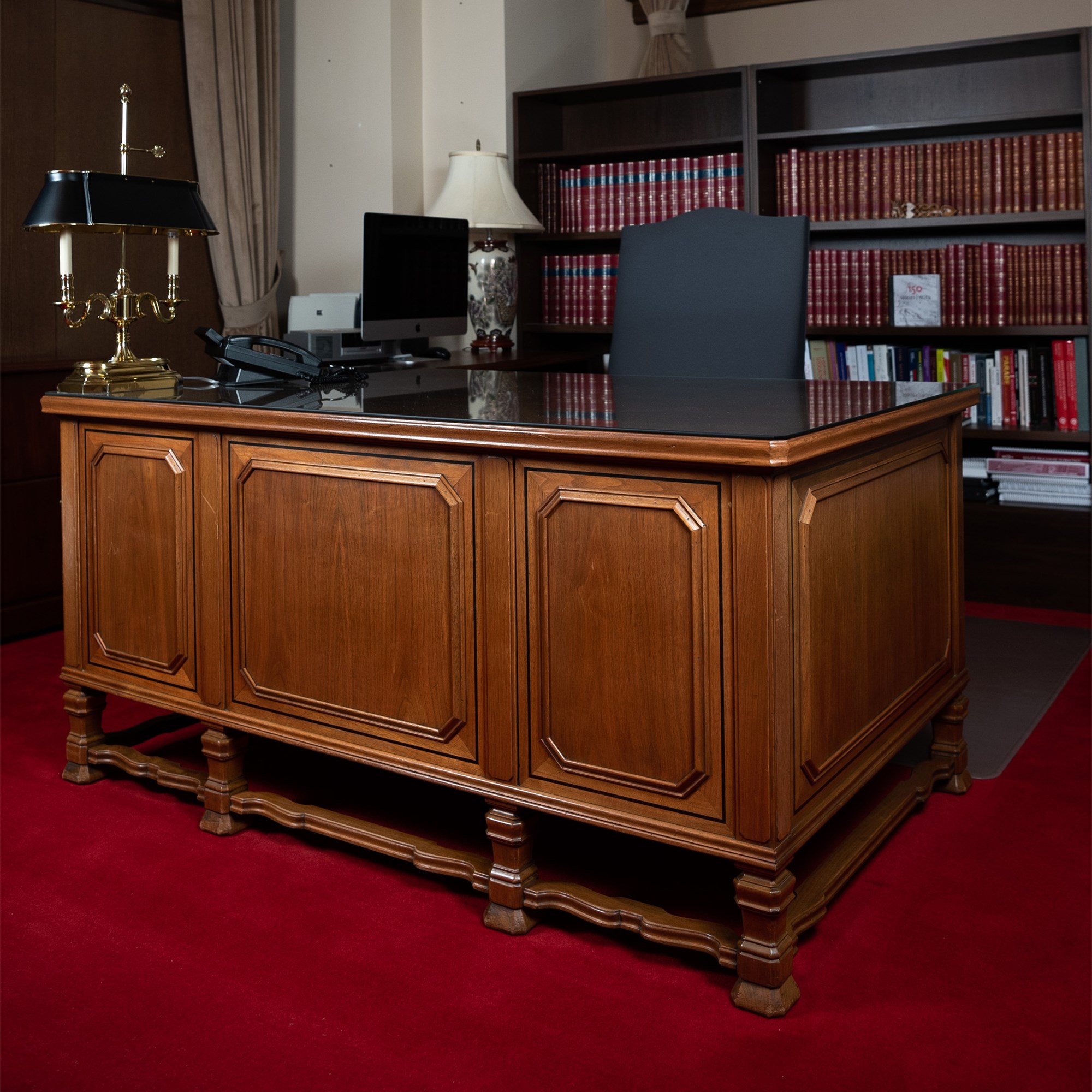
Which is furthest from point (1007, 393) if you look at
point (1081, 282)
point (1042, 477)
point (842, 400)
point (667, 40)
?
point (842, 400)

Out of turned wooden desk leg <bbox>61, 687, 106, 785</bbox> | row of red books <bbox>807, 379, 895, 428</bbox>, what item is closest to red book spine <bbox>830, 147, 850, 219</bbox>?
row of red books <bbox>807, 379, 895, 428</bbox>

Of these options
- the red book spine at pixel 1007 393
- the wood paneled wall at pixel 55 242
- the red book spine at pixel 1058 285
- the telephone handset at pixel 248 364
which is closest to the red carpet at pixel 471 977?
the telephone handset at pixel 248 364

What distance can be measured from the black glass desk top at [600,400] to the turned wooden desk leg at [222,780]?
2.10 feet

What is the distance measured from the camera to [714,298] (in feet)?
9.87

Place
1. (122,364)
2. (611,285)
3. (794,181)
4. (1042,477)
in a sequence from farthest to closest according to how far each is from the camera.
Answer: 1. (611,285)
2. (794,181)
3. (1042,477)
4. (122,364)

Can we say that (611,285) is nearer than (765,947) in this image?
No

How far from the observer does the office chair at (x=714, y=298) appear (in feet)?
9.54

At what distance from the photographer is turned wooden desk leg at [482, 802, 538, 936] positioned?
1933 millimetres

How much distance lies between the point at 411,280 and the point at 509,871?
262 cm

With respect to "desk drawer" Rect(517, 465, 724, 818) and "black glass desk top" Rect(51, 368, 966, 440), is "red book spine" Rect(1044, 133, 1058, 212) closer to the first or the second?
"black glass desk top" Rect(51, 368, 966, 440)

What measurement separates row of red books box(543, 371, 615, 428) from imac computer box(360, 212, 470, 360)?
1266 mm

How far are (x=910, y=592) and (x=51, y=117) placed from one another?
3366mm

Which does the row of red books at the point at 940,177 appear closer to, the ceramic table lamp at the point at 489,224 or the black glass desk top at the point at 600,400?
the ceramic table lamp at the point at 489,224

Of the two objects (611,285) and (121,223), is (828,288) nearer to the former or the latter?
(611,285)
